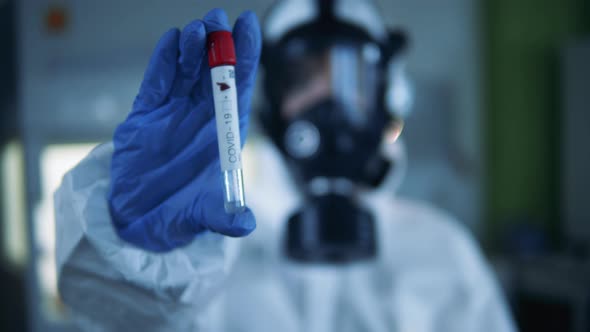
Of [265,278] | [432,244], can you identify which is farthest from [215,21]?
[432,244]

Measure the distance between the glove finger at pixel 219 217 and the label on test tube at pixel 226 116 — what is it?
5 cm

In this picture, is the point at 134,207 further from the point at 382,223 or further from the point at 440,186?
the point at 440,186

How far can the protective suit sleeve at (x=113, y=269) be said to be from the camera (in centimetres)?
49

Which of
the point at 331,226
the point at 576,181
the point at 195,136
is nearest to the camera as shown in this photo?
the point at 195,136

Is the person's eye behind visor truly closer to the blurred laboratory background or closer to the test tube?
the test tube

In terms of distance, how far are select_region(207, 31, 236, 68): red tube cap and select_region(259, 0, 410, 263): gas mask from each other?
1.48 ft

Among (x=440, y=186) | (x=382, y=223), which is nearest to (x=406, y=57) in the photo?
(x=440, y=186)

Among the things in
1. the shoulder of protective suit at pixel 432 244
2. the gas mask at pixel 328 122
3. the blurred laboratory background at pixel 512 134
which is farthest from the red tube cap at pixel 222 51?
the blurred laboratory background at pixel 512 134

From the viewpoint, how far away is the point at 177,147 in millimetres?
477

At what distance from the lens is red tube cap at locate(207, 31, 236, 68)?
38 cm

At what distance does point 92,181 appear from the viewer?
0.50 m

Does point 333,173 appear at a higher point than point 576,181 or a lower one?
higher

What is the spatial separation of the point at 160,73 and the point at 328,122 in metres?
0.48

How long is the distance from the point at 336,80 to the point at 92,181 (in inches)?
21.2
